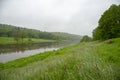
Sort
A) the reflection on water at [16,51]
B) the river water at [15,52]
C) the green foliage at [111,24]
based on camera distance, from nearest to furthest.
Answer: the green foliage at [111,24] → the river water at [15,52] → the reflection on water at [16,51]

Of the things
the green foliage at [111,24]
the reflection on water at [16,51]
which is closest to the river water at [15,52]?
the reflection on water at [16,51]

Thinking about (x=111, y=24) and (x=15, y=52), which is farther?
(x=15, y=52)

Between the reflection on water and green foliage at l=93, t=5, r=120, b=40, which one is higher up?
green foliage at l=93, t=5, r=120, b=40

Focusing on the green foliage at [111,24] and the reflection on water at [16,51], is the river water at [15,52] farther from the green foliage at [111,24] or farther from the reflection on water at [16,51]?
the green foliage at [111,24]

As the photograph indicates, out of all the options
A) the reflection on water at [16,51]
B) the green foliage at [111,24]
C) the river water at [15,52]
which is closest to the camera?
the green foliage at [111,24]

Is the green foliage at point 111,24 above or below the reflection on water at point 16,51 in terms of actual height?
above

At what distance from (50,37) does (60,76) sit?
160442 millimetres

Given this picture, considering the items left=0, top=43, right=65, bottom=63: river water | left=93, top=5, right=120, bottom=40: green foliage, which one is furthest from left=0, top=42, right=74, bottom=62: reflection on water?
left=93, top=5, right=120, bottom=40: green foliage

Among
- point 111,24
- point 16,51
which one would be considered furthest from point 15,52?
point 111,24

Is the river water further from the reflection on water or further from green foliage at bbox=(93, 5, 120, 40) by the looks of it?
green foliage at bbox=(93, 5, 120, 40)

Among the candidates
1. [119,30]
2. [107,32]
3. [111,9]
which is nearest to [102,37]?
[107,32]

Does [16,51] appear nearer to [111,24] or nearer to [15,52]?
[15,52]

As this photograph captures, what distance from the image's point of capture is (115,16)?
3009cm

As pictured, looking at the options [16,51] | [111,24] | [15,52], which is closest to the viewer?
[111,24]
